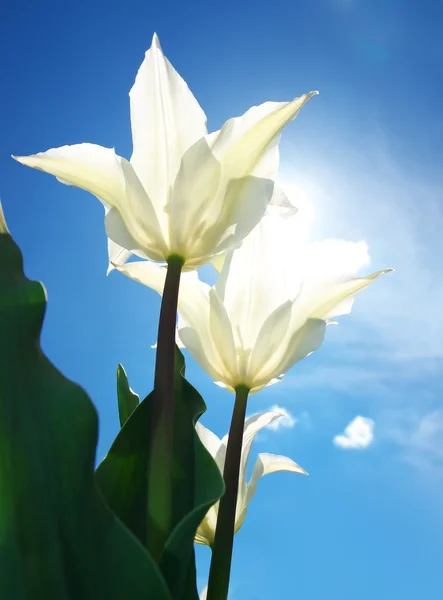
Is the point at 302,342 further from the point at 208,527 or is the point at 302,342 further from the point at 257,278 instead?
the point at 208,527

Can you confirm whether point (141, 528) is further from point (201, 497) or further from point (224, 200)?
point (224, 200)

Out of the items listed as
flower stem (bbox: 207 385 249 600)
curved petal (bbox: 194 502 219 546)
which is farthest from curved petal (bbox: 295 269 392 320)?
curved petal (bbox: 194 502 219 546)

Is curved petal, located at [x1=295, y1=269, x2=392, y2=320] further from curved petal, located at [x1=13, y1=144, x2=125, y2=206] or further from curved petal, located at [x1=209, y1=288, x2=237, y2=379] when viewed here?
curved petal, located at [x1=13, y1=144, x2=125, y2=206]

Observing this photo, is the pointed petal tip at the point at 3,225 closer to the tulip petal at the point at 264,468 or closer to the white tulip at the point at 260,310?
the white tulip at the point at 260,310

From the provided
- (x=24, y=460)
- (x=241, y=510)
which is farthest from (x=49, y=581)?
(x=241, y=510)

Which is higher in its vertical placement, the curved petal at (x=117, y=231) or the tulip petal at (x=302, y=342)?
the curved petal at (x=117, y=231)

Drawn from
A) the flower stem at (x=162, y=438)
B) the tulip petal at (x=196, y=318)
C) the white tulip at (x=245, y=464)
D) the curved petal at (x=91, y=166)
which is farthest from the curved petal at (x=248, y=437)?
the curved petal at (x=91, y=166)
